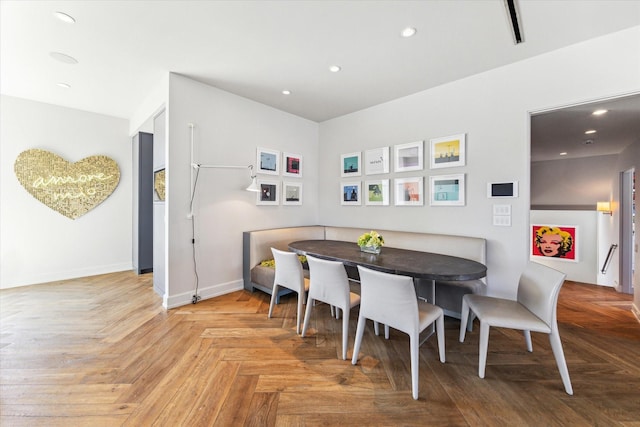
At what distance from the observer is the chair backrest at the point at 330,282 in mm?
2047

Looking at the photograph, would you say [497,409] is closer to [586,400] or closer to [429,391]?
[429,391]

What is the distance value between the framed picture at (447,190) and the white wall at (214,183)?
2.40 m

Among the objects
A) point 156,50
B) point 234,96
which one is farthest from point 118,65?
point 234,96

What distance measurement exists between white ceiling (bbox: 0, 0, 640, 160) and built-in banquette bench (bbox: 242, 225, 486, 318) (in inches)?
79.8

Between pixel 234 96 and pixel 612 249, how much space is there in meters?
6.94

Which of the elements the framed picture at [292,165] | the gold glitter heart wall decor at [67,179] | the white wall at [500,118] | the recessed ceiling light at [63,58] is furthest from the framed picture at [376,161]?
the gold glitter heart wall decor at [67,179]

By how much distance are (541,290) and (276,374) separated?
2.09 meters

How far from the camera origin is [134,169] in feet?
15.6

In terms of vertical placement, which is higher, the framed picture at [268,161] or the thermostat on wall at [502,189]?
the framed picture at [268,161]

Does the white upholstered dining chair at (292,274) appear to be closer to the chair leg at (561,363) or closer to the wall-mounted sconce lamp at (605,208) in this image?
the chair leg at (561,363)

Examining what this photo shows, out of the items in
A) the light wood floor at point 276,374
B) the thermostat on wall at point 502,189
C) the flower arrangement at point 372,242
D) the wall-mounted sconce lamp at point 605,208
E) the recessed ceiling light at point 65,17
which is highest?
the recessed ceiling light at point 65,17

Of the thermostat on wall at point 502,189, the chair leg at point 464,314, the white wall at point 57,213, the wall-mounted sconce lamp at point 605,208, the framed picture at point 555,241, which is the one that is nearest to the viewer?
the chair leg at point 464,314

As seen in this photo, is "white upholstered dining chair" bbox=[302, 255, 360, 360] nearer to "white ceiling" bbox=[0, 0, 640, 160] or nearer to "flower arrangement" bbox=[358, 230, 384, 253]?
"flower arrangement" bbox=[358, 230, 384, 253]

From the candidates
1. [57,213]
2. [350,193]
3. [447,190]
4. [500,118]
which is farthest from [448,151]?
[57,213]
